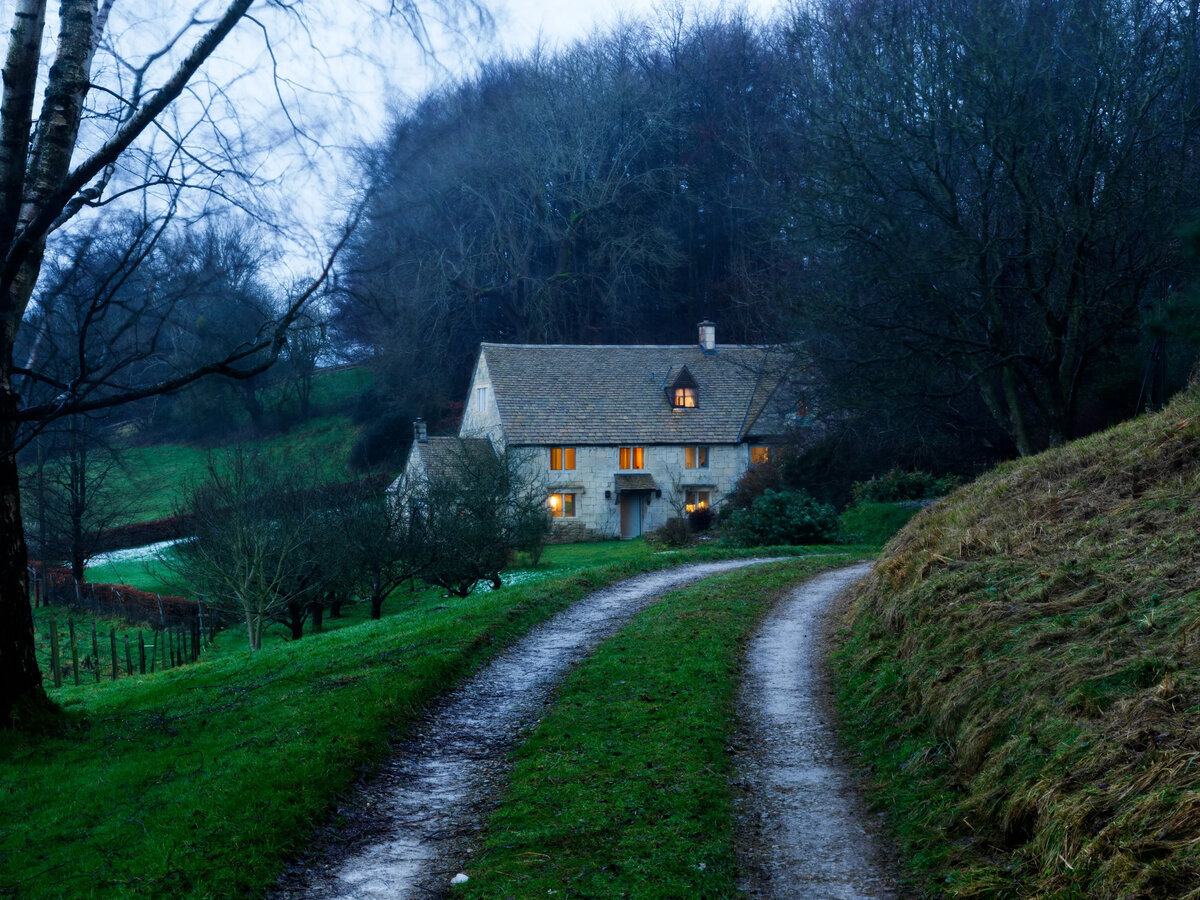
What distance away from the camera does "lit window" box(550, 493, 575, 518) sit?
42.9 m

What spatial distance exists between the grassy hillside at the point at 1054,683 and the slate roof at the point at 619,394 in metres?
31.0

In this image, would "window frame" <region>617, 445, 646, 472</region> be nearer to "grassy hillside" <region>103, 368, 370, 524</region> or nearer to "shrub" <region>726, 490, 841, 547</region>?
"shrub" <region>726, 490, 841, 547</region>

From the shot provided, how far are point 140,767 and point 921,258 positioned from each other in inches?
719

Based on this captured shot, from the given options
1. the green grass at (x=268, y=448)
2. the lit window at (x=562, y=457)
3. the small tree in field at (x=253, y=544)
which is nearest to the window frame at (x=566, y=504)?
the lit window at (x=562, y=457)

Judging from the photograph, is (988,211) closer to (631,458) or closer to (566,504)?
(631,458)

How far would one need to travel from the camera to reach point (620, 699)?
32.9 ft

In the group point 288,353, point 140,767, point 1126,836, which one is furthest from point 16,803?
point 1126,836

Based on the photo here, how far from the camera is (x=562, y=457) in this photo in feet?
141

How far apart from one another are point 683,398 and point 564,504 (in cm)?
762

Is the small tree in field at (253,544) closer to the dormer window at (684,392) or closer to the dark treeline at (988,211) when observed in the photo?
the dark treeline at (988,211)

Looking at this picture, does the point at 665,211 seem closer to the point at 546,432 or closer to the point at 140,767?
the point at 546,432

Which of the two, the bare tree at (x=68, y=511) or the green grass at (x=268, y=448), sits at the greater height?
the green grass at (x=268, y=448)

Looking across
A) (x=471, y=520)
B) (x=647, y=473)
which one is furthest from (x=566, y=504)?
(x=471, y=520)

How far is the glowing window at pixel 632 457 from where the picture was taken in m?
43.5
